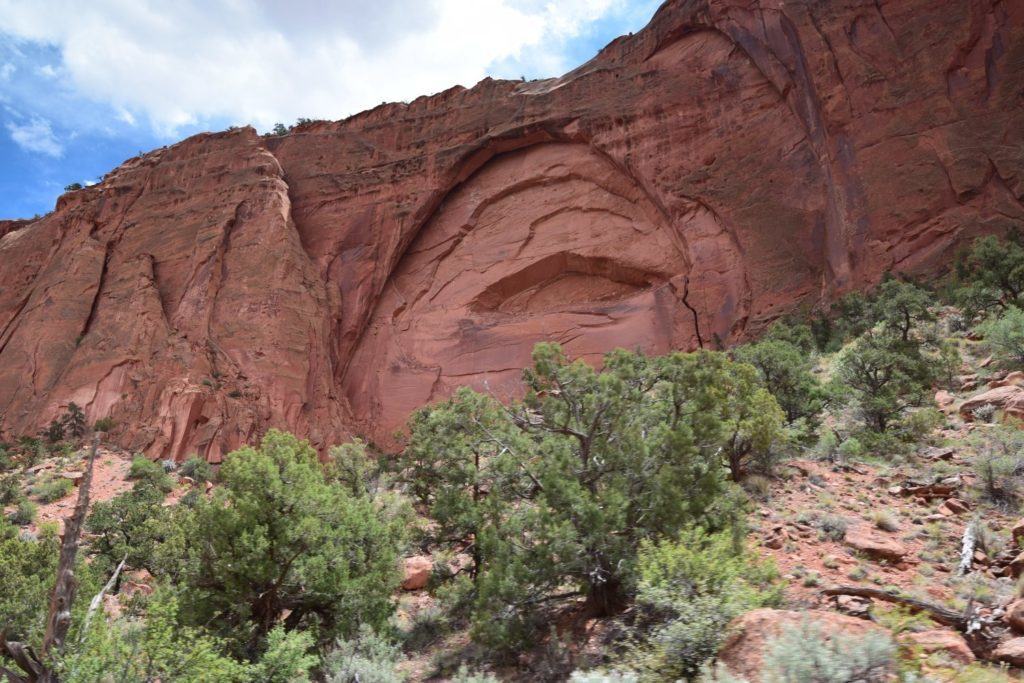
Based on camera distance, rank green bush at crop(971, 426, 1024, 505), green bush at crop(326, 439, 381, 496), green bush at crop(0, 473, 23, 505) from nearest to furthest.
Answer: green bush at crop(971, 426, 1024, 505)
green bush at crop(326, 439, 381, 496)
green bush at crop(0, 473, 23, 505)

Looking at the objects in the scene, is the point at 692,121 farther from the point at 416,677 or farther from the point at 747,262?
the point at 416,677

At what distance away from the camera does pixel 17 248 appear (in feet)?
121

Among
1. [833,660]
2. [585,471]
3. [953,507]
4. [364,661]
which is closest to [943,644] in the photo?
[833,660]

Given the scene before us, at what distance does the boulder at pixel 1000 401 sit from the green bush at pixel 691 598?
731cm

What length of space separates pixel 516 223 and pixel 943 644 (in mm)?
28430

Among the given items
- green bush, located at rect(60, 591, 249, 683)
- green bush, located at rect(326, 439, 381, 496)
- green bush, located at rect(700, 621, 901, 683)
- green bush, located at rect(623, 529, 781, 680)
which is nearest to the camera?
green bush, located at rect(700, 621, 901, 683)

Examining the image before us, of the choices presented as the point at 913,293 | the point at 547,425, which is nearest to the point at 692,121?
the point at 913,293

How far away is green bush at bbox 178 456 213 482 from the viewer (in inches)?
923

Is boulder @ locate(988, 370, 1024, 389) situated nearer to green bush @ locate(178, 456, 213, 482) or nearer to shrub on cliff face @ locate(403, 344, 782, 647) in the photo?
shrub on cliff face @ locate(403, 344, 782, 647)

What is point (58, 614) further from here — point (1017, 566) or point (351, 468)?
point (351, 468)

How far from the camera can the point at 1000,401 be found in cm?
1259

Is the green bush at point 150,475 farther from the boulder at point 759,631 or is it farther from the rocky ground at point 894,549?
the boulder at point 759,631

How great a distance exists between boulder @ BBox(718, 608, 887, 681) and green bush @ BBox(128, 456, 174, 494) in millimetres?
20762

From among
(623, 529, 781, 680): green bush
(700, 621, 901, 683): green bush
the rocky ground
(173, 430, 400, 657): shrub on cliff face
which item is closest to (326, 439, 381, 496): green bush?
the rocky ground
